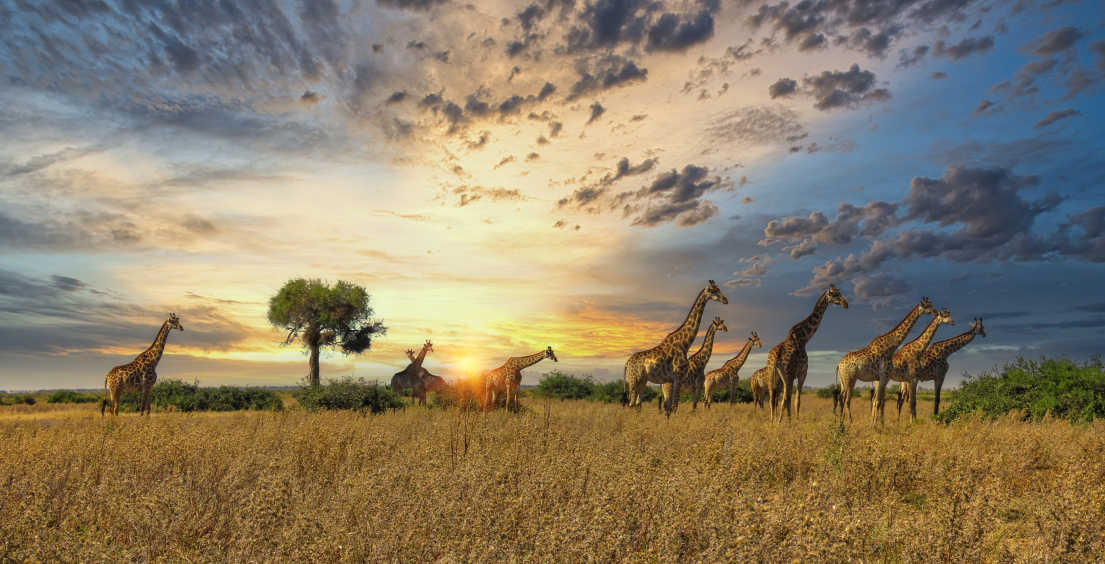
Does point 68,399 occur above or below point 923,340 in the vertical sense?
below

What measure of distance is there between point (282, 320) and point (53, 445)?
37267 millimetres

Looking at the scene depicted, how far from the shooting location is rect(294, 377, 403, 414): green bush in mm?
20500

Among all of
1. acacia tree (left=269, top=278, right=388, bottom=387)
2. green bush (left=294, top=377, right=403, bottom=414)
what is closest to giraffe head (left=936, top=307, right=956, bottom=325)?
green bush (left=294, top=377, right=403, bottom=414)

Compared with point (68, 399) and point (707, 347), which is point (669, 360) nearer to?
point (707, 347)

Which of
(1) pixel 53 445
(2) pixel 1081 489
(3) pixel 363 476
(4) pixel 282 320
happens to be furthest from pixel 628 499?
(4) pixel 282 320

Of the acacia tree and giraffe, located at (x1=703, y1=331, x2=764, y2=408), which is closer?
giraffe, located at (x1=703, y1=331, x2=764, y2=408)

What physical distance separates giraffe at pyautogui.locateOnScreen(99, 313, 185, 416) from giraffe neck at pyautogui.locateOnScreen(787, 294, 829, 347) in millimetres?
19840

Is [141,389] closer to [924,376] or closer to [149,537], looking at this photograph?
[149,537]

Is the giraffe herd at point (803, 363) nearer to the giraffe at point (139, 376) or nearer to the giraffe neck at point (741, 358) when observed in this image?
the giraffe neck at point (741, 358)

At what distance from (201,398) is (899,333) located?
28.3 meters

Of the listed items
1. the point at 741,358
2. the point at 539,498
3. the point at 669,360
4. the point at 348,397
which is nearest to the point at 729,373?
the point at 741,358

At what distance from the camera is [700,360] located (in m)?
19.1

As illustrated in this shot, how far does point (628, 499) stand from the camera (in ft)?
19.3

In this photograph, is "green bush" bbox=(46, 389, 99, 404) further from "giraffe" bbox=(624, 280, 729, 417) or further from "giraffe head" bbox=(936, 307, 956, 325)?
"giraffe head" bbox=(936, 307, 956, 325)
